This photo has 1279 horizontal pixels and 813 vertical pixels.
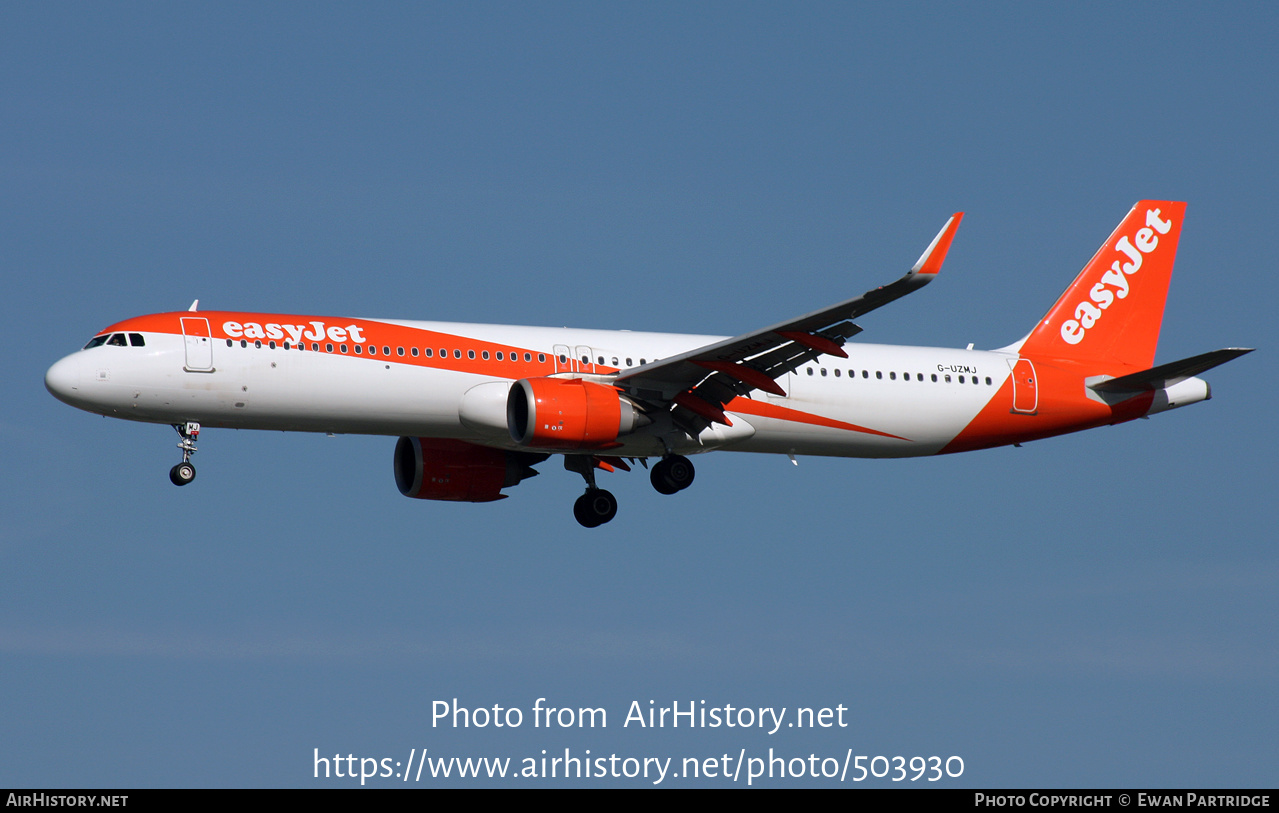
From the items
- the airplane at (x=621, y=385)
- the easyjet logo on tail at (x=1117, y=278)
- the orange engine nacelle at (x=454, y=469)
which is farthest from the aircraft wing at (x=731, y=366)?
the easyjet logo on tail at (x=1117, y=278)

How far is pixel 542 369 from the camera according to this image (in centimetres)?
3962

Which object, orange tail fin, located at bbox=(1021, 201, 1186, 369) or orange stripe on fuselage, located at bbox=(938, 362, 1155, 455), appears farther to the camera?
orange tail fin, located at bbox=(1021, 201, 1186, 369)

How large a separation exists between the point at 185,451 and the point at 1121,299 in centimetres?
2458

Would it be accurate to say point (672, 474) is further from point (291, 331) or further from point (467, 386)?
point (291, 331)

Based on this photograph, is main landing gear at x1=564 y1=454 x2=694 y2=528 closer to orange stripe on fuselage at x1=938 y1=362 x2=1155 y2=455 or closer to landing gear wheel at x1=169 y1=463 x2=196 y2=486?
orange stripe on fuselage at x1=938 y1=362 x2=1155 y2=455

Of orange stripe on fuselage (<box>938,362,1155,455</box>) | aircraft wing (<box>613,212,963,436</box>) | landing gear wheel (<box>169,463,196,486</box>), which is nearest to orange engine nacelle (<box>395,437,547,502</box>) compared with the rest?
aircraft wing (<box>613,212,963,436</box>)

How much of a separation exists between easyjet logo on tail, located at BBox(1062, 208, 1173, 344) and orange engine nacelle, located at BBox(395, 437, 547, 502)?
14.5 metres

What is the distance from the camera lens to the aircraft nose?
120 ft

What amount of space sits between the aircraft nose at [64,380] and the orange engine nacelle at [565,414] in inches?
363

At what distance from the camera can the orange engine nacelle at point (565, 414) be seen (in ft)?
123

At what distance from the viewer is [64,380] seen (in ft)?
120

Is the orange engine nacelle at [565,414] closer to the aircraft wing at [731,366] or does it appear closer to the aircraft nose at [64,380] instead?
the aircraft wing at [731,366]

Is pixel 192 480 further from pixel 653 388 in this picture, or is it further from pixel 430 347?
pixel 653 388

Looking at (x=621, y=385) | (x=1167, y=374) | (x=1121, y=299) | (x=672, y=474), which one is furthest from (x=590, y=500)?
(x=1121, y=299)
